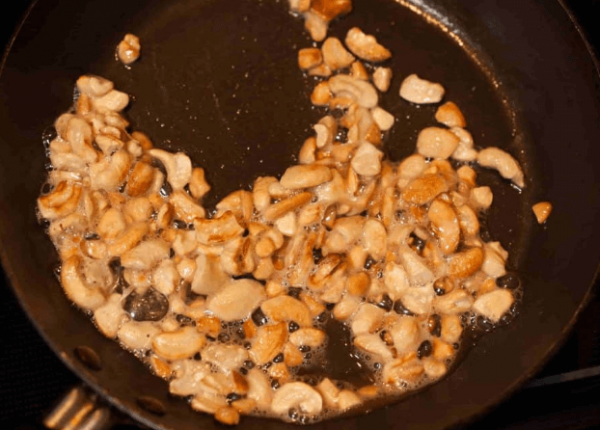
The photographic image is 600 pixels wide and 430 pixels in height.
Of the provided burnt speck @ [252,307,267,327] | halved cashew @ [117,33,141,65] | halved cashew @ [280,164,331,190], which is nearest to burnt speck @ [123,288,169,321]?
burnt speck @ [252,307,267,327]

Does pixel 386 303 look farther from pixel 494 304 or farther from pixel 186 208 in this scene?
pixel 186 208

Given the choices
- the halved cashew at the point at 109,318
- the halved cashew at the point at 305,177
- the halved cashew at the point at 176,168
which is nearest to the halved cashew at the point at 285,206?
the halved cashew at the point at 305,177

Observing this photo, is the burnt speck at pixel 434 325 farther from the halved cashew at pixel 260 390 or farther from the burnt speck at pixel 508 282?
the halved cashew at pixel 260 390

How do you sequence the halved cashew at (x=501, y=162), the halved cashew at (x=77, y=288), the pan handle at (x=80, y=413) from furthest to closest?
the halved cashew at (x=501, y=162)
the halved cashew at (x=77, y=288)
the pan handle at (x=80, y=413)

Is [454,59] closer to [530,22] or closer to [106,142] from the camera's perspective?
[530,22]

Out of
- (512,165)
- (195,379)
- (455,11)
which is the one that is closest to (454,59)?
(455,11)

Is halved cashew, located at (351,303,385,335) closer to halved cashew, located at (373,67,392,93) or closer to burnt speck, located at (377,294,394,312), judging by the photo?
burnt speck, located at (377,294,394,312)
